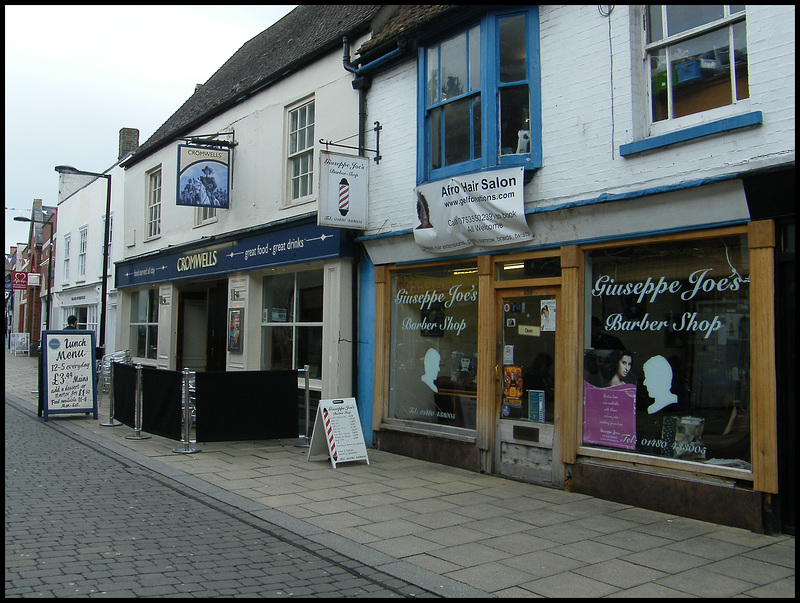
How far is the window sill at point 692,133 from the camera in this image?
5949mm

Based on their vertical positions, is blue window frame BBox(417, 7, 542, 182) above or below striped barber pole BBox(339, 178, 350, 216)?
above

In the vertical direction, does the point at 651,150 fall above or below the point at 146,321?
above

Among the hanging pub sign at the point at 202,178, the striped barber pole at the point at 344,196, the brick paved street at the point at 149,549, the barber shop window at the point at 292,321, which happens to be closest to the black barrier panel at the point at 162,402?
the brick paved street at the point at 149,549

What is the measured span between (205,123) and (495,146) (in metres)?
9.37

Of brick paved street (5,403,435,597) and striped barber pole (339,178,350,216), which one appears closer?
brick paved street (5,403,435,597)

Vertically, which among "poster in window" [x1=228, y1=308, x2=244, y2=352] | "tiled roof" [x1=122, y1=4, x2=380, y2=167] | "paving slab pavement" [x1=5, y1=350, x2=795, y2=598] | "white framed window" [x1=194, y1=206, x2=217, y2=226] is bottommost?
"paving slab pavement" [x1=5, y1=350, x2=795, y2=598]

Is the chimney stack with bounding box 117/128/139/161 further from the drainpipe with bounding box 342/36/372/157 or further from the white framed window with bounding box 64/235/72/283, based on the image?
the drainpipe with bounding box 342/36/372/157

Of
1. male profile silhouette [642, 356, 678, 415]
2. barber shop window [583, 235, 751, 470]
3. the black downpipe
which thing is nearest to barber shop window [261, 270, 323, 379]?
the black downpipe

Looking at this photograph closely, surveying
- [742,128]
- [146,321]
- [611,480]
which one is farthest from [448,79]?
[146,321]

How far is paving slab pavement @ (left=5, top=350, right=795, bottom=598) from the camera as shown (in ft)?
15.3

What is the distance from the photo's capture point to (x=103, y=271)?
22281 millimetres

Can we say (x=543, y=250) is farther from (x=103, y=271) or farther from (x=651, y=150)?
(x=103, y=271)

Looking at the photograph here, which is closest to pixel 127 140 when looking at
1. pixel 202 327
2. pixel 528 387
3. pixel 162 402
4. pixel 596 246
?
pixel 202 327

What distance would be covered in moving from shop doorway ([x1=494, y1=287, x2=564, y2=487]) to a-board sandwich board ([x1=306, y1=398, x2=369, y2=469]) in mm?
1832
